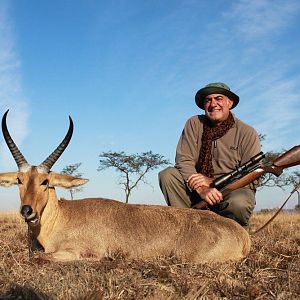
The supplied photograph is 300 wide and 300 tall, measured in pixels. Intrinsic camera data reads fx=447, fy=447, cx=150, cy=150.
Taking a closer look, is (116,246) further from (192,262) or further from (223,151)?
(223,151)

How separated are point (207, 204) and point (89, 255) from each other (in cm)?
201

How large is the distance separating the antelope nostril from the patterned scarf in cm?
304

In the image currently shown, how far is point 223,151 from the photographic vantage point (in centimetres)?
720

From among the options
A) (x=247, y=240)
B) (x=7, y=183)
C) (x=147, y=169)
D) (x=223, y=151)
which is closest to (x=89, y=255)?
(x=7, y=183)

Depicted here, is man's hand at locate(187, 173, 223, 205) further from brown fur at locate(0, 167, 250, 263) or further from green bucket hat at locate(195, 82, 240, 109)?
green bucket hat at locate(195, 82, 240, 109)

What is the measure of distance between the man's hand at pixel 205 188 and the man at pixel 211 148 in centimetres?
12

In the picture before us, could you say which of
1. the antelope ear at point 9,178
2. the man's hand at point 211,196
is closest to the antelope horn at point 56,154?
the antelope ear at point 9,178

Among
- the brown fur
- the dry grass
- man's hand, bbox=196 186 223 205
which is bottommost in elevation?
the dry grass

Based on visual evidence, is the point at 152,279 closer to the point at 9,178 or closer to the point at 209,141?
the point at 9,178

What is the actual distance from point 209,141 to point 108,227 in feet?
8.12

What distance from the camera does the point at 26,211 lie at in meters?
5.12

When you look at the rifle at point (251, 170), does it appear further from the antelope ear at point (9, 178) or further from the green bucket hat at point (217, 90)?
the antelope ear at point (9, 178)

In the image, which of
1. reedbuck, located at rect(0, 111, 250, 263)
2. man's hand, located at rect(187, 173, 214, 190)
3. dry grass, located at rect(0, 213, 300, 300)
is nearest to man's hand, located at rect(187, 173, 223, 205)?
man's hand, located at rect(187, 173, 214, 190)

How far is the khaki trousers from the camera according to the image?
661 cm
